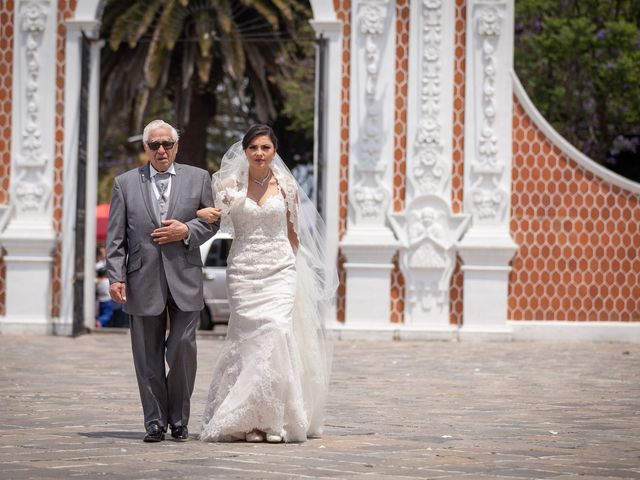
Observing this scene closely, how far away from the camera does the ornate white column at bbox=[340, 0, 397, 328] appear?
17500 millimetres

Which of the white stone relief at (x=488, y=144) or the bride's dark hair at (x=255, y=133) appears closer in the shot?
the bride's dark hair at (x=255, y=133)

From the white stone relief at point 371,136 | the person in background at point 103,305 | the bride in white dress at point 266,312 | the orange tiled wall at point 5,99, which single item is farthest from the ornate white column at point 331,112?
the bride in white dress at point 266,312

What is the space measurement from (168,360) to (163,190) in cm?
106

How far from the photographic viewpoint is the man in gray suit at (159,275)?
324 inches

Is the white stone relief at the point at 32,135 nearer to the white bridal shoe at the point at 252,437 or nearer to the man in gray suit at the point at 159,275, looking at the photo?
the man in gray suit at the point at 159,275

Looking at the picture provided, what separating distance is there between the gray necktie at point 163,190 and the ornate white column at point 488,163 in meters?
9.26

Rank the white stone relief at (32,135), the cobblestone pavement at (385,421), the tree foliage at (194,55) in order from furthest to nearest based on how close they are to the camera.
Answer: the tree foliage at (194,55), the white stone relief at (32,135), the cobblestone pavement at (385,421)

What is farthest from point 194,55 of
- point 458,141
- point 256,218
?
point 256,218

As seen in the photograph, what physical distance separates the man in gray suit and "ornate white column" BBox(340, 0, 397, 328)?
9.09 metres

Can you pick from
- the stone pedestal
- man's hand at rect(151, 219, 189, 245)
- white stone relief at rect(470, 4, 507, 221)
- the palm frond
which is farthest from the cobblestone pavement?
the palm frond

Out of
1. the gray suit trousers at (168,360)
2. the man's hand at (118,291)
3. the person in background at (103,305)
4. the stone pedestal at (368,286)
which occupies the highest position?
the man's hand at (118,291)

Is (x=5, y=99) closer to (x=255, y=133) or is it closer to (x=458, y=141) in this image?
(x=458, y=141)

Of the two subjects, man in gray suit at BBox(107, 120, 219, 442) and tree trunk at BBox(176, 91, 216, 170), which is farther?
tree trunk at BBox(176, 91, 216, 170)

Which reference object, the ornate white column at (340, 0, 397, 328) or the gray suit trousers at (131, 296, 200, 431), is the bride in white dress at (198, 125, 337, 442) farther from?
the ornate white column at (340, 0, 397, 328)
